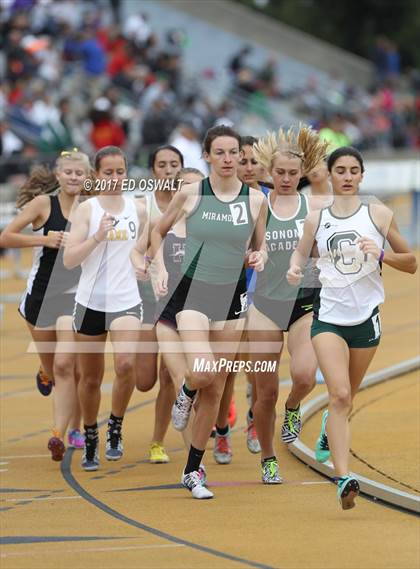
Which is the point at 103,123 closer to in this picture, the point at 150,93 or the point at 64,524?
the point at 150,93

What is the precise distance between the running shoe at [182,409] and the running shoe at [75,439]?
2245mm

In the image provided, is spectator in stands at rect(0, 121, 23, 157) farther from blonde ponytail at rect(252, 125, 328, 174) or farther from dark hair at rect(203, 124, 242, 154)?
dark hair at rect(203, 124, 242, 154)

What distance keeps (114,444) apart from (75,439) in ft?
2.46

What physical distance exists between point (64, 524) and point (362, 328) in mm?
2349

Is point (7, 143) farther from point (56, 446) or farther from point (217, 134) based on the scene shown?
point (217, 134)

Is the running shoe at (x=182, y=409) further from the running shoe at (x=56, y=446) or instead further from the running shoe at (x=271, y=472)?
the running shoe at (x=56, y=446)

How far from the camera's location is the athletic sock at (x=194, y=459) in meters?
9.97

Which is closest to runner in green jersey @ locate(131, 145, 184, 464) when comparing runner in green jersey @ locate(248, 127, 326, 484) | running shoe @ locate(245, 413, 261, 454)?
running shoe @ locate(245, 413, 261, 454)

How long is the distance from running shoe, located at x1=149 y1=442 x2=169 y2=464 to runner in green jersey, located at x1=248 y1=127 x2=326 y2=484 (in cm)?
116

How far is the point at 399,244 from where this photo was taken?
9.56m

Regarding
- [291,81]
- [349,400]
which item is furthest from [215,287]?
[291,81]

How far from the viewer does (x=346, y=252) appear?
9.52 m

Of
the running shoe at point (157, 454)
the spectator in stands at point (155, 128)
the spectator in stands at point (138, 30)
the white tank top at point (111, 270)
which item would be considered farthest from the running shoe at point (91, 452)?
the spectator in stands at point (138, 30)

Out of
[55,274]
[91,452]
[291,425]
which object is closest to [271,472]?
[291,425]
